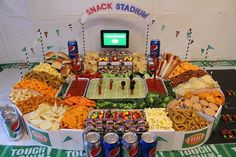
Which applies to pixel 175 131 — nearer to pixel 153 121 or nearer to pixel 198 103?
pixel 153 121

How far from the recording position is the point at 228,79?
4.40 m

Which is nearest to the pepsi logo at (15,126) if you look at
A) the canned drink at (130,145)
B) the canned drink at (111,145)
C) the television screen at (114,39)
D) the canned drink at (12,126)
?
the canned drink at (12,126)

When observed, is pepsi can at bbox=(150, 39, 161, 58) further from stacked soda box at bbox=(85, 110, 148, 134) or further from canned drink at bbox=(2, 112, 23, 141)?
canned drink at bbox=(2, 112, 23, 141)

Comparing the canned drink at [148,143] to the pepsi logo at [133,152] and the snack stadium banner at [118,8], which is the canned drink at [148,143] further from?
the snack stadium banner at [118,8]

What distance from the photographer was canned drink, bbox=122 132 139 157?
232cm

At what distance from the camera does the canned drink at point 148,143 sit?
2.37 m

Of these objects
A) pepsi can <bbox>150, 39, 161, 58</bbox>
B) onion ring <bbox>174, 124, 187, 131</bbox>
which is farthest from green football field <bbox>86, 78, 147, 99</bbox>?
onion ring <bbox>174, 124, 187, 131</bbox>

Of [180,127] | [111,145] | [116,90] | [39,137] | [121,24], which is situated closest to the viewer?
[111,145]

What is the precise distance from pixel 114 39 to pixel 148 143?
2750 mm

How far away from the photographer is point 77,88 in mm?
3709

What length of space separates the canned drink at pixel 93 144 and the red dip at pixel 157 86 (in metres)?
1.49

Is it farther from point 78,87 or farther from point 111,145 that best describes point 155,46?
point 111,145

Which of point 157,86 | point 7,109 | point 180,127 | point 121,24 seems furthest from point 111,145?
point 121,24

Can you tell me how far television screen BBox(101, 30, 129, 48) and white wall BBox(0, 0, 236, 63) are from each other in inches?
17.1
